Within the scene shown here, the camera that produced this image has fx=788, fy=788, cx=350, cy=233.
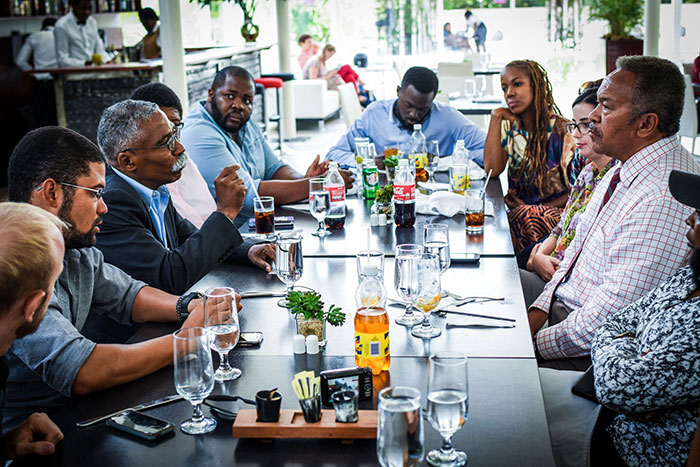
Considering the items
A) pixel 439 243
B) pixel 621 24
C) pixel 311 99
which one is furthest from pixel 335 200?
pixel 621 24

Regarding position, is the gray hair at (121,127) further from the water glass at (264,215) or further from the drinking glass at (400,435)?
the drinking glass at (400,435)

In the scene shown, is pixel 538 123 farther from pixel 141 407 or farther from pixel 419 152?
pixel 141 407

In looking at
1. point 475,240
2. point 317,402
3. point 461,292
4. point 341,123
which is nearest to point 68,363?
point 317,402

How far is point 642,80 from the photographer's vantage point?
8.06ft

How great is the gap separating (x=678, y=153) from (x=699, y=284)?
798 millimetres

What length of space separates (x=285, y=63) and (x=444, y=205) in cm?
731

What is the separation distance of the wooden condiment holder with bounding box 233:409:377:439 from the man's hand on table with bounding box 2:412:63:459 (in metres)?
0.33

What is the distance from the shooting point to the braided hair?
389 centimetres

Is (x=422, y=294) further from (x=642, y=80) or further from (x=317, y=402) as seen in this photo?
(x=642, y=80)

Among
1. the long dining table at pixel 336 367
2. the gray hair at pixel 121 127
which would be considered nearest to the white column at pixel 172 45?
the gray hair at pixel 121 127

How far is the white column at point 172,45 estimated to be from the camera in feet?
20.0

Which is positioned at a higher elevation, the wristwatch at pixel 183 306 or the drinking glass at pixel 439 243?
the drinking glass at pixel 439 243

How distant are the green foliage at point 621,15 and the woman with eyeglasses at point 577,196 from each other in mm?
8113

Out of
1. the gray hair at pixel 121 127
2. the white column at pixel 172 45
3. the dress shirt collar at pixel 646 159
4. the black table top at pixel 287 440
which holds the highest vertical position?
the white column at pixel 172 45
